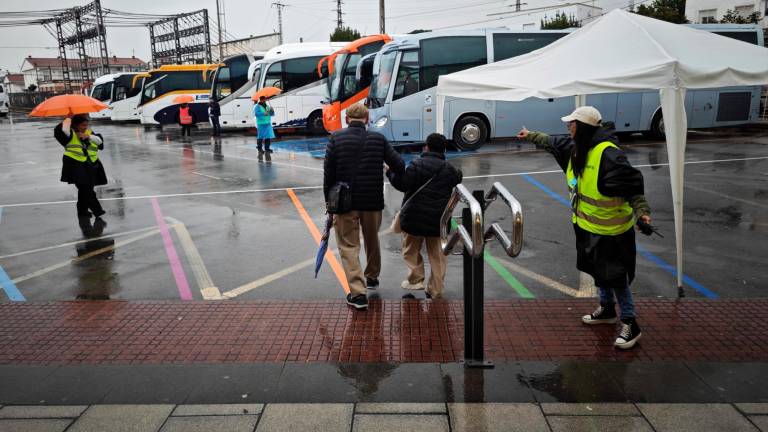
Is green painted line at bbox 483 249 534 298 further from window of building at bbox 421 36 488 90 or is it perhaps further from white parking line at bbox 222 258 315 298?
window of building at bbox 421 36 488 90

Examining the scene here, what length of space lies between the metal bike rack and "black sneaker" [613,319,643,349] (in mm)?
1042

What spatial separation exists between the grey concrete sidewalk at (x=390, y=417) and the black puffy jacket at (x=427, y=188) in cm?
201

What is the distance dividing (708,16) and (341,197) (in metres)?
33.2

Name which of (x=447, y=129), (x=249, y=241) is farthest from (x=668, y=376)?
(x=447, y=129)

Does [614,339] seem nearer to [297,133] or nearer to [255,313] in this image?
[255,313]

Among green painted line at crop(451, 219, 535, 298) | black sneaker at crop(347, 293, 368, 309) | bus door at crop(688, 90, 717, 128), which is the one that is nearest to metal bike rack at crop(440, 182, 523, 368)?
black sneaker at crop(347, 293, 368, 309)

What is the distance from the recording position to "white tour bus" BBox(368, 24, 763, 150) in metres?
15.7

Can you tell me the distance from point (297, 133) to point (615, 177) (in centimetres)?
2220

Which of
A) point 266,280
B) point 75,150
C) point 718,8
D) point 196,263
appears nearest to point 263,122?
point 75,150

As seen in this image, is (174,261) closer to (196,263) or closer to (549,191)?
(196,263)

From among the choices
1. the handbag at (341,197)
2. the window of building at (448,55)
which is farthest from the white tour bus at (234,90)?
the handbag at (341,197)

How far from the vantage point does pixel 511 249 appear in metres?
3.73

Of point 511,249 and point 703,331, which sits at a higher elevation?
point 511,249

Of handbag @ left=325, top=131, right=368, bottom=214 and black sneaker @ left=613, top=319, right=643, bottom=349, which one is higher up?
handbag @ left=325, top=131, right=368, bottom=214
